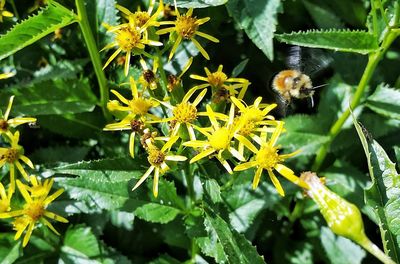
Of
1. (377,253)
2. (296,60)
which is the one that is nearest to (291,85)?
(296,60)

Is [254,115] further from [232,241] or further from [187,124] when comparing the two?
[232,241]

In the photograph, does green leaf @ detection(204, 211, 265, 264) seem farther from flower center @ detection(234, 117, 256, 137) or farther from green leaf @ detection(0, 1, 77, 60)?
green leaf @ detection(0, 1, 77, 60)

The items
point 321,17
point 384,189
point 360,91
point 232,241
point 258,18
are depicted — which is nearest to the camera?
point 384,189

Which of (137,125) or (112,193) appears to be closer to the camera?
(137,125)

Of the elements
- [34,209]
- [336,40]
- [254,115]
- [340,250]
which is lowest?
[340,250]

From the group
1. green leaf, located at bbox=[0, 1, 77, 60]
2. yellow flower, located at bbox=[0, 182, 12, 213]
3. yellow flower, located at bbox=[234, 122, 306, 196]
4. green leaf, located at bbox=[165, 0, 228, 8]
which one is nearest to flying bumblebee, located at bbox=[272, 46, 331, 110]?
yellow flower, located at bbox=[234, 122, 306, 196]

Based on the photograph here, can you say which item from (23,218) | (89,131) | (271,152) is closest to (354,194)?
(271,152)

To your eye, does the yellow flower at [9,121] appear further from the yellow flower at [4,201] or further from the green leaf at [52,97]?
the yellow flower at [4,201]

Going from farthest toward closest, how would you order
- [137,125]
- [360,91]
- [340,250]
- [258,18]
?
[340,250] < [360,91] < [258,18] < [137,125]

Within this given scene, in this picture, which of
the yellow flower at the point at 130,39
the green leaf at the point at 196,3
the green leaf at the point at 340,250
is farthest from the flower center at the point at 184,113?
the green leaf at the point at 340,250
